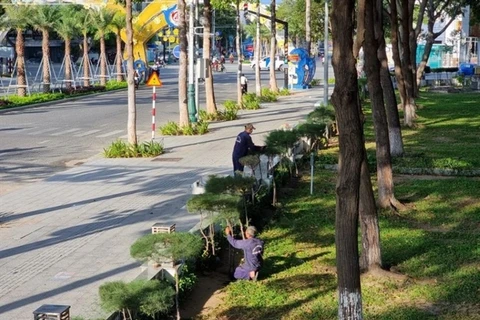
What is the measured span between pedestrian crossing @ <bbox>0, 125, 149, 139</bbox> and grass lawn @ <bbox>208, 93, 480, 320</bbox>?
10.4 meters

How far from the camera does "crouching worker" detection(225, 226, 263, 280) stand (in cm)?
1106

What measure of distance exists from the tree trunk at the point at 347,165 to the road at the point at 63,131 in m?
11.9

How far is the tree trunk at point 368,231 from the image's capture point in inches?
456

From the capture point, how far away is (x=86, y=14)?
53.9m

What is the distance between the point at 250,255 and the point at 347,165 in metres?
3.50

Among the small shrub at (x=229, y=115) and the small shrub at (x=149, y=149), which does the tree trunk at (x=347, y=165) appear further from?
the small shrub at (x=229, y=115)

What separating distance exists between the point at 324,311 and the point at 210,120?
921 inches

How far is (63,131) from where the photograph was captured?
2952 centimetres

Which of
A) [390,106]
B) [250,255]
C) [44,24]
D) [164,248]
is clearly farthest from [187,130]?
[44,24]

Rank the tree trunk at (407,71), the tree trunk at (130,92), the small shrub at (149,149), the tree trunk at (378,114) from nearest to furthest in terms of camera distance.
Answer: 1. the tree trunk at (378,114)
2. the small shrub at (149,149)
3. the tree trunk at (130,92)
4. the tree trunk at (407,71)

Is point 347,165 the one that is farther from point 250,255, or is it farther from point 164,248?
point 250,255

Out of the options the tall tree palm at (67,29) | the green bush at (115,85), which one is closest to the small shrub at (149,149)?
the tall tree palm at (67,29)

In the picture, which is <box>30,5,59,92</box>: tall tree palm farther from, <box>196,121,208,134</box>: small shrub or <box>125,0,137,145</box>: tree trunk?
<box>125,0,137,145</box>: tree trunk

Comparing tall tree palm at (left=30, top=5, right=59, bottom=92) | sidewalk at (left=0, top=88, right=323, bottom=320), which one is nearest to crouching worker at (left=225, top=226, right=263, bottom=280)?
sidewalk at (left=0, top=88, right=323, bottom=320)
